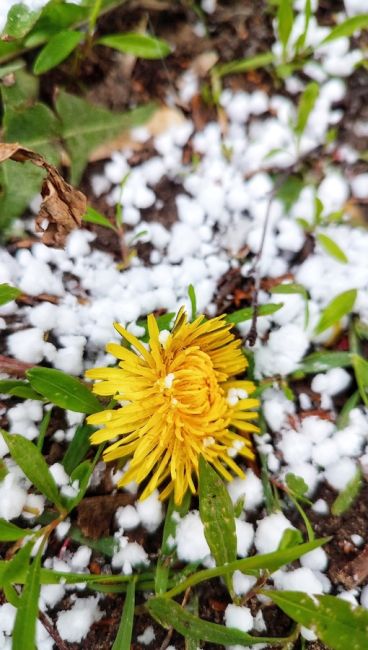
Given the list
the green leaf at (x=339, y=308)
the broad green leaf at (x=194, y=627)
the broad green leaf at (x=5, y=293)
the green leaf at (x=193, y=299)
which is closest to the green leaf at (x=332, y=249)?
the green leaf at (x=339, y=308)

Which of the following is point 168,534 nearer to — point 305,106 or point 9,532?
point 9,532

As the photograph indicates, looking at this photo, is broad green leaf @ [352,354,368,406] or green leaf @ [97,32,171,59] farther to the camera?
green leaf @ [97,32,171,59]

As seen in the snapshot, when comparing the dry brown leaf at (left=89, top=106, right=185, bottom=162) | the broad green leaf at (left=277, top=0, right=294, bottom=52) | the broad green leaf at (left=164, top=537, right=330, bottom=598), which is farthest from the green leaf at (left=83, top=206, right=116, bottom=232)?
the broad green leaf at (left=164, top=537, right=330, bottom=598)

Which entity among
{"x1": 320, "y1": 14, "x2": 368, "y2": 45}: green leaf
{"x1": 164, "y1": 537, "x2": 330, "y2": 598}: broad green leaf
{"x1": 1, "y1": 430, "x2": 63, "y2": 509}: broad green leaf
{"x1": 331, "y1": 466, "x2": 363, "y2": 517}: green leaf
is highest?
Answer: {"x1": 320, "y1": 14, "x2": 368, "y2": 45}: green leaf

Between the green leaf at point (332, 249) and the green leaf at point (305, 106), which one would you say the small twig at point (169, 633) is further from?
the green leaf at point (305, 106)

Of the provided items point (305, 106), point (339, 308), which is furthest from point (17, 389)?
point (305, 106)

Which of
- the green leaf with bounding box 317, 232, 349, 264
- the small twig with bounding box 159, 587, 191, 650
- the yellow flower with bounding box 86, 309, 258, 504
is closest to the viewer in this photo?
the yellow flower with bounding box 86, 309, 258, 504

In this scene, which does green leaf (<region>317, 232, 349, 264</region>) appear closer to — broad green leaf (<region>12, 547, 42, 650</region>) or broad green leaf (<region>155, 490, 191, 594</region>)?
broad green leaf (<region>155, 490, 191, 594</region>)
